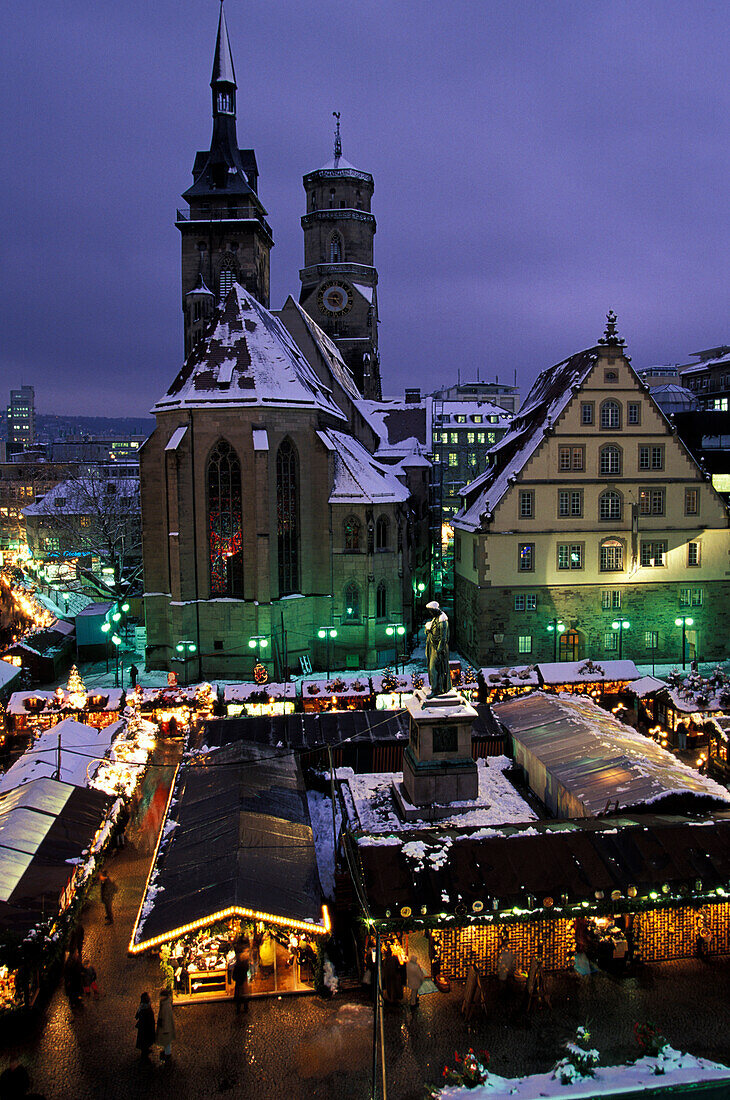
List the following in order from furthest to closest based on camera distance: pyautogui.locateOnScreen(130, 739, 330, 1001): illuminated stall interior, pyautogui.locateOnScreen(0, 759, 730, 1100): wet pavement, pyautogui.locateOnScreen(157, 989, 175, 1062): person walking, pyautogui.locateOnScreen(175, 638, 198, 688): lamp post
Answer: pyautogui.locateOnScreen(175, 638, 198, 688): lamp post → pyautogui.locateOnScreen(130, 739, 330, 1001): illuminated stall interior → pyautogui.locateOnScreen(157, 989, 175, 1062): person walking → pyautogui.locateOnScreen(0, 759, 730, 1100): wet pavement

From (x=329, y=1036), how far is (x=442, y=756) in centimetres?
758

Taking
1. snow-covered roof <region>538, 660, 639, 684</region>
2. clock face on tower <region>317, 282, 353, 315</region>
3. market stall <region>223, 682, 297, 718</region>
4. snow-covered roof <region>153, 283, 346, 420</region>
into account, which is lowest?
market stall <region>223, 682, 297, 718</region>

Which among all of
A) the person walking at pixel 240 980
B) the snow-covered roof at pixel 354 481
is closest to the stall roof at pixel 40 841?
the person walking at pixel 240 980

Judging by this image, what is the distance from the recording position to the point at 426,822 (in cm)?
1884

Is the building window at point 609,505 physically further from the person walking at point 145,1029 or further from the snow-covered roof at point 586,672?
the person walking at point 145,1029

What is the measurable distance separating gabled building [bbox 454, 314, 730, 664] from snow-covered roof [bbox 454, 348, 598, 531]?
6.5 inches

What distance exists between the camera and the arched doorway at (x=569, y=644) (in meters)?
37.9

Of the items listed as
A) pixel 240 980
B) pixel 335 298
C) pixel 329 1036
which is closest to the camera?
Result: pixel 329 1036

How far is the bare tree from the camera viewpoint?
49.1 meters

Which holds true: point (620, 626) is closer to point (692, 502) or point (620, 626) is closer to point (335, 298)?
point (692, 502)

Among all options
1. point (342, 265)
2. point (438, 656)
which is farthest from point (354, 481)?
point (342, 265)

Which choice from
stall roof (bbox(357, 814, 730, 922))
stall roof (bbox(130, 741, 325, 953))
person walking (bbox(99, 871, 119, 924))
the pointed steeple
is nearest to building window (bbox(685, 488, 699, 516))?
stall roof (bbox(357, 814, 730, 922))

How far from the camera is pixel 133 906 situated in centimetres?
1762

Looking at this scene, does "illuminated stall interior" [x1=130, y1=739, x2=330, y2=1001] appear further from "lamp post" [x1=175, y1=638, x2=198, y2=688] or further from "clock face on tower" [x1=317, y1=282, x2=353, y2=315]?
"clock face on tower" [x1=317, y1=282, x2=353, y2=315]
